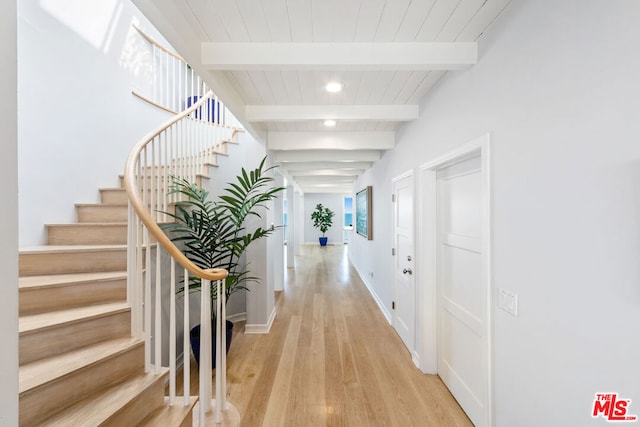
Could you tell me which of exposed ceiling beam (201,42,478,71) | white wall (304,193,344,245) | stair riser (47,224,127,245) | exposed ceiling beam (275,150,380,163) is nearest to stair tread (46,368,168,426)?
stair riser (47,224,127,245)

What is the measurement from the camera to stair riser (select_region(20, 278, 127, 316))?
5.26 ft

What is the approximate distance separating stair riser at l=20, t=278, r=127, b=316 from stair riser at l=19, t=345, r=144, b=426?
0.47 m

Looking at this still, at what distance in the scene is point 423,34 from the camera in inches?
61.2

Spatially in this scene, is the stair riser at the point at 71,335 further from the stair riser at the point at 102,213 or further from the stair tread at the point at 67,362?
the stair riser at the point at 102,213

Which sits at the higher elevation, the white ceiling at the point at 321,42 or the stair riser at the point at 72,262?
the white ceiling at the point at 321,42

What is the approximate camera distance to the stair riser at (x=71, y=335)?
1379 mm

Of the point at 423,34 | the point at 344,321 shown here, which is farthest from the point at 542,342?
the point at 344,321

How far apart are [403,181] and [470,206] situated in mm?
1161

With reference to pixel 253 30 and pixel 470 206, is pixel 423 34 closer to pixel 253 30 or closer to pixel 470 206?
pixel 253 30

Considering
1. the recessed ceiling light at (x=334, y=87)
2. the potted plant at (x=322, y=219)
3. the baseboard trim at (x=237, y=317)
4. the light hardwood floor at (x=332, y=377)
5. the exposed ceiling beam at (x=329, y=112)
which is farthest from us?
the potted plant at (x=322, y=219)

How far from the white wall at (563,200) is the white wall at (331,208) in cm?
1010

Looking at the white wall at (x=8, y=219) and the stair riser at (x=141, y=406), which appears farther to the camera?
the stair riser at (x=141, y=406)

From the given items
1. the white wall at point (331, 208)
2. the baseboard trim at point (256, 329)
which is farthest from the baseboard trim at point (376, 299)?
the white wall at point (331, 208)

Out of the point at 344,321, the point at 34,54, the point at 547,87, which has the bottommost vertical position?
the point at 344,321
